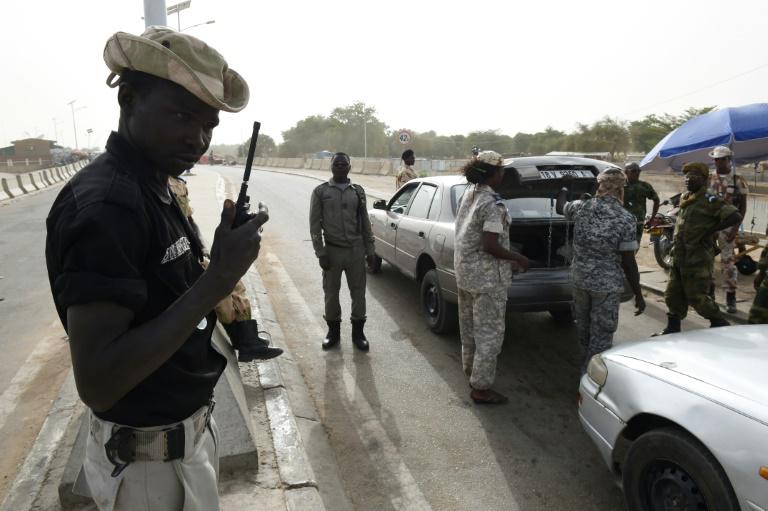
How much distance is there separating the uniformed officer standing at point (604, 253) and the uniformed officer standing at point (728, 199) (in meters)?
2.85

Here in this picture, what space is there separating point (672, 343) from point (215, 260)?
2746 mm

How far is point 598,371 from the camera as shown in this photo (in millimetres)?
2957

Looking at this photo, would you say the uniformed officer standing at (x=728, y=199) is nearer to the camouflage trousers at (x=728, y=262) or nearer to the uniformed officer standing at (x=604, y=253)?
the camouflage trousers at (x=728, y=262)

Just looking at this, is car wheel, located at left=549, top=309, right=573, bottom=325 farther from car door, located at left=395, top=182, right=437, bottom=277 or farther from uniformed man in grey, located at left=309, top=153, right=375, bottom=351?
uniformed man in grey, located at left=309, top=153, right=375, bottom=351

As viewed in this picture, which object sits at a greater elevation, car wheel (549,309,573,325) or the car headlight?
the car headlight

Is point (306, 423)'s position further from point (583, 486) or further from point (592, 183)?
point (592, 183)

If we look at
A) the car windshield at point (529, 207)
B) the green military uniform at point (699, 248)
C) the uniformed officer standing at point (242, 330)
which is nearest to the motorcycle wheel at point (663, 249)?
the green military uniform at point (699, 248)

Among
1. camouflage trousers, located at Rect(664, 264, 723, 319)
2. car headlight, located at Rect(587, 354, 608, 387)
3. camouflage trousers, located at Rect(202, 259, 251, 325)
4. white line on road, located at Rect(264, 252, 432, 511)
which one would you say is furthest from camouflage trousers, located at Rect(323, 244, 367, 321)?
camouflage trousers, located at Rect(664, 264, 723, 319)

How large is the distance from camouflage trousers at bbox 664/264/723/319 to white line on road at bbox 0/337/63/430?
611 cm

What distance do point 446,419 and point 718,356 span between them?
6.03ft

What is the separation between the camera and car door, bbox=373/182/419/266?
21.2 ft

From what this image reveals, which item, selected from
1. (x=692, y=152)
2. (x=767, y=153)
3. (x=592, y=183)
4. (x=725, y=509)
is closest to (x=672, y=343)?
(x=725, y=509)

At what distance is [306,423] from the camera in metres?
3.64

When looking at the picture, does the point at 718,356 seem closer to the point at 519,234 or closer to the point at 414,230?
the point at 519,234
